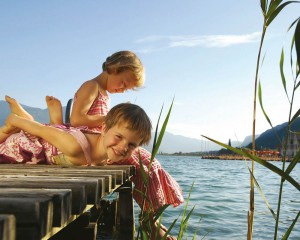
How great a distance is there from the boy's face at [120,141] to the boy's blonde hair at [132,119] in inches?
1.1

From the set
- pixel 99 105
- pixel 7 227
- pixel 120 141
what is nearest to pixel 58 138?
pixel 120 141

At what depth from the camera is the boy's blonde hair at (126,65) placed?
3660 millimetres

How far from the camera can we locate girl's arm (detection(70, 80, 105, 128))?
3.44 m

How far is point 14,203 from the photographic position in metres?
0.78

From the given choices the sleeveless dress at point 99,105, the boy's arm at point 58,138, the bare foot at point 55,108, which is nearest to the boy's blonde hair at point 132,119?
the boy's arm at point 58,138

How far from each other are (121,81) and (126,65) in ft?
0.53

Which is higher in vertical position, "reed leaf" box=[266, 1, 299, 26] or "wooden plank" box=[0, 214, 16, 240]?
"reed leaf" box=[266, 1, 299, 26]

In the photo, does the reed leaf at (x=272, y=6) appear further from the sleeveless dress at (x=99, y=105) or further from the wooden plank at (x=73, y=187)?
the sleeveless dress at (x=99, y=105)

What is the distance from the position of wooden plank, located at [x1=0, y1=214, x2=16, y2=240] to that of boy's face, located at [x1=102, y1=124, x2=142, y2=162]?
206cm

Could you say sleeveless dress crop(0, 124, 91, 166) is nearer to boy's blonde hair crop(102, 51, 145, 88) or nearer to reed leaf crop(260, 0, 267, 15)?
boy's blonde hair crop(102, 51, 145, 88)

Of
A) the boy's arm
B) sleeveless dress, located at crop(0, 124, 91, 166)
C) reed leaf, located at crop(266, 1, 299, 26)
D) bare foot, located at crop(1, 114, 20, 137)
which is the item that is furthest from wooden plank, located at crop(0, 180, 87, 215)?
bare foot, located at crop(1, 114, 20, 137)

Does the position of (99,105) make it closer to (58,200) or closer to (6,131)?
(6,131)

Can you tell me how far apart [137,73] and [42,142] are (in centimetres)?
102

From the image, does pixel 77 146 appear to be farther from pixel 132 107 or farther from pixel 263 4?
pixel 263 4
